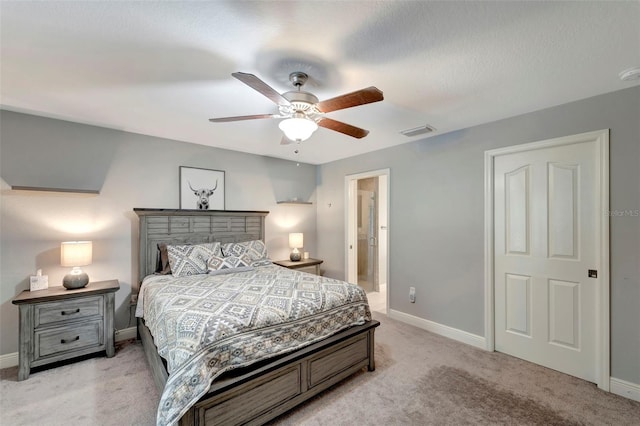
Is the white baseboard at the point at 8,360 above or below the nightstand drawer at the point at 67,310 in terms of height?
below

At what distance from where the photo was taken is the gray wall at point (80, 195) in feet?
8.80

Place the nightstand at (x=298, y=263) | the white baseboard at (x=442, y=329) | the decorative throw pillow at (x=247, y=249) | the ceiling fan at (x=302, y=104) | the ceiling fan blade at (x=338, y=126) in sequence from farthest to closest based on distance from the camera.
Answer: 1. the nightstand at (x=298, y=263)
2. the decorative throw pillow at (x=247, y=249)
3. the white baseboard at (x=442, y=329)
4. the ceiling fan blade at (x=338, y=126)
5. the ceiling fan at (x=302, y=104)

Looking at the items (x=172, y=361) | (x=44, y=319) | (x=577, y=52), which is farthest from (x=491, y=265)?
(x=44, y=319)

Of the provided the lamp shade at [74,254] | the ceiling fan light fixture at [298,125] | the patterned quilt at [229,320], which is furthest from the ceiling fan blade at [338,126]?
the lamp shade at [74,254]

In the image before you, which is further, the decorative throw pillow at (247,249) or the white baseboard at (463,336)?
the decorative throw pillow at (247,249)

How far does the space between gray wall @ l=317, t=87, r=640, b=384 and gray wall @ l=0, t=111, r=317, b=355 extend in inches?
101

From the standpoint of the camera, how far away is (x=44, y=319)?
2.50m

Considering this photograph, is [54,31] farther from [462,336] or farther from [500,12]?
[462,336]

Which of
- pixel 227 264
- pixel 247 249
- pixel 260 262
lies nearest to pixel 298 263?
pixel 260 262

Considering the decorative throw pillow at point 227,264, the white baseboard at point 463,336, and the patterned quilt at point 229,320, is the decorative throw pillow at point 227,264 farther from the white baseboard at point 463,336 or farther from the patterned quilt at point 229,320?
the white baseboard at point 463,336

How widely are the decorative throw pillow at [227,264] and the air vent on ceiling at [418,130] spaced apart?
2570 mm

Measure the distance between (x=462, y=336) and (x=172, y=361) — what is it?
305 cm

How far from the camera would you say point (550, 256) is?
262 centimetres

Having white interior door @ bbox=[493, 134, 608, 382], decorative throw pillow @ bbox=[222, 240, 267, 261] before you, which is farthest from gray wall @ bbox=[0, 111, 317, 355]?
white interior door @ bbox=[493, 134, 608, 382]
